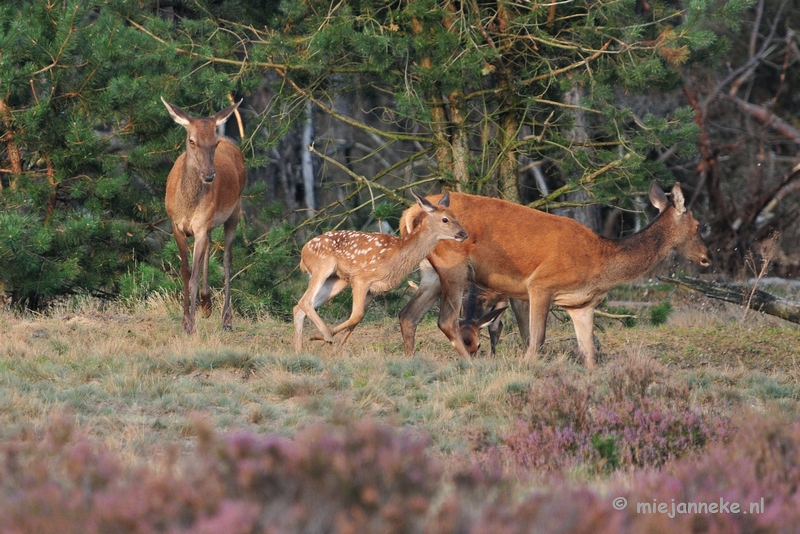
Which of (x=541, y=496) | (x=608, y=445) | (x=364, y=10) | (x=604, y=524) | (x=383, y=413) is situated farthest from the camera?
(x=364, y=10)

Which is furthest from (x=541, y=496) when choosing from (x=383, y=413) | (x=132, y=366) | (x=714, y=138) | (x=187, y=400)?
(x=714, y=138)

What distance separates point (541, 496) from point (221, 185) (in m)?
8.73

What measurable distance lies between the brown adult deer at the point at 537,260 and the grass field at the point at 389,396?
0.52m

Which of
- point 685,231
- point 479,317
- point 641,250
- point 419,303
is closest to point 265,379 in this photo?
point 419,303

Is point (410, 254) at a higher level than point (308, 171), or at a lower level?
higher

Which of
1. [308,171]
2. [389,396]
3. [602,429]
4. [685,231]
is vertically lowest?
[308,171]

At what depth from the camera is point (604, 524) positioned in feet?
12.4

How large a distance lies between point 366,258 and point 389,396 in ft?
7.94

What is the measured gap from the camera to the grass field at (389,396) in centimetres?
661

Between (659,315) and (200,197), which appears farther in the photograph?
(659,315)

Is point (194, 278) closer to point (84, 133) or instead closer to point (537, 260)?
point (84, 133)

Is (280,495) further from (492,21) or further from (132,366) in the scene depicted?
(492,21)

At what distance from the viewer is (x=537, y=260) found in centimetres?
1021

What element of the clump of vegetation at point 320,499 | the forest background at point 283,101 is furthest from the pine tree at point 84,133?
the clump of vegetation at point 320,499
